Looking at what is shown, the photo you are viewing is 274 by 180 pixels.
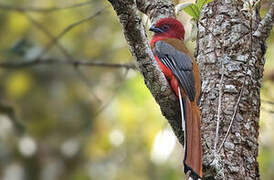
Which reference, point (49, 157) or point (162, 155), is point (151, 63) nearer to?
point (162, 155)

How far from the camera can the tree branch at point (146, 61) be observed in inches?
88.5

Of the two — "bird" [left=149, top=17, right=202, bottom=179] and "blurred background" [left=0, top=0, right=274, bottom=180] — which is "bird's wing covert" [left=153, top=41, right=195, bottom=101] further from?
"blurred background" [left=0, top=0, right=274, bottom=180]

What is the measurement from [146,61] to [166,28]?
1121 mm

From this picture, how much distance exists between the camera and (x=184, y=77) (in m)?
3.14

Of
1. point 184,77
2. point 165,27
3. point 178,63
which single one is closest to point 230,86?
point 184,77

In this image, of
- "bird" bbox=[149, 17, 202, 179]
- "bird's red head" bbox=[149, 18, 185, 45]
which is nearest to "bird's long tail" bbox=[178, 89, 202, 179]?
"bird" bbox=[149, 17, 202, 179]

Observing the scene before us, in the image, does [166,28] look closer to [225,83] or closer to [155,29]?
[155,29]

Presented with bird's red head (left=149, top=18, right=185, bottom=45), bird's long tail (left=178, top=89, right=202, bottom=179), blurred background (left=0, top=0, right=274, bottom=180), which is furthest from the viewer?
blurred background (left=0, top=0, right=274, bottom=180)

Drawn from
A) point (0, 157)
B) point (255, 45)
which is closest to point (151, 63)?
point (255, 45)

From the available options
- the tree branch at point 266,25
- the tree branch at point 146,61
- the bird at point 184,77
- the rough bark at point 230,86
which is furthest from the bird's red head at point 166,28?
the tree branch at point 146,61

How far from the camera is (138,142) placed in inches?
240

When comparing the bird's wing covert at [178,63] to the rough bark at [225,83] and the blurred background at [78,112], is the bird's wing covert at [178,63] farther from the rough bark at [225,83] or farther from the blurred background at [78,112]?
the blurred background at [78,112]

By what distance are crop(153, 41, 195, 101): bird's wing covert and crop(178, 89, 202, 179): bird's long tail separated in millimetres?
176

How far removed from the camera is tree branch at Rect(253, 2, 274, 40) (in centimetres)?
267
